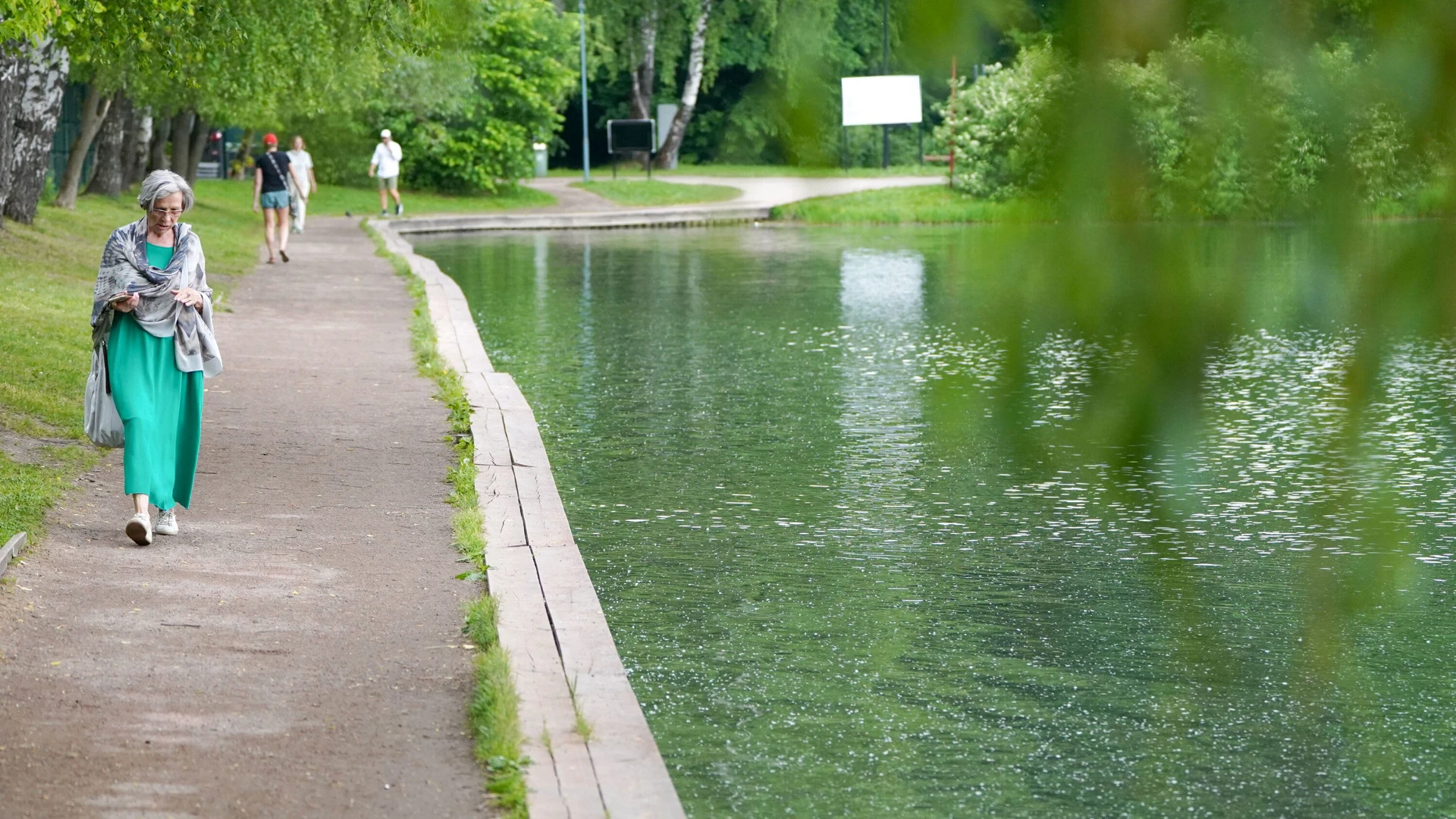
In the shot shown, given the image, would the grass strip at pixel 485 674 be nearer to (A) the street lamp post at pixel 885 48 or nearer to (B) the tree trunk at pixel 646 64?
(B) the tree trunk at pixel 646 64

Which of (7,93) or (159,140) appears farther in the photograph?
(159,140)

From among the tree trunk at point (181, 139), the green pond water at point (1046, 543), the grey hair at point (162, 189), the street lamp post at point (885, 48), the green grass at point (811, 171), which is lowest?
the green pond water at point (1046, 543)

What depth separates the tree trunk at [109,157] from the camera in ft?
102

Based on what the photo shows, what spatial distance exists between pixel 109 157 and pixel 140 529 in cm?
2671

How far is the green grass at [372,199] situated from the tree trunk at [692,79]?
3534 cm

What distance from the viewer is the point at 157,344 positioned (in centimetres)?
739

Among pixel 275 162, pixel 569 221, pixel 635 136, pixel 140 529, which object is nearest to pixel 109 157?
pixel 569 221

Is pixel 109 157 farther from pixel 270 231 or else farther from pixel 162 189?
pixel 162 189

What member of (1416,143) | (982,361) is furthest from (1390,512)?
(1416,143)

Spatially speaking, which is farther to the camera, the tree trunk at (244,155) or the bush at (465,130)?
the tree trunk at (244,155)

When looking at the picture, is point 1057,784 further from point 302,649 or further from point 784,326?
point 784,326

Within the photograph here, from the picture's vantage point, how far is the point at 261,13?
56.9ft

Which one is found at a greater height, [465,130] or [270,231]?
[465,130]

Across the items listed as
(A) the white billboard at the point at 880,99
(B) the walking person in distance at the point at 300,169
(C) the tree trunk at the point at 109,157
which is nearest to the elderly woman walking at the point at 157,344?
(A) the white billboard at the point at 880,99
